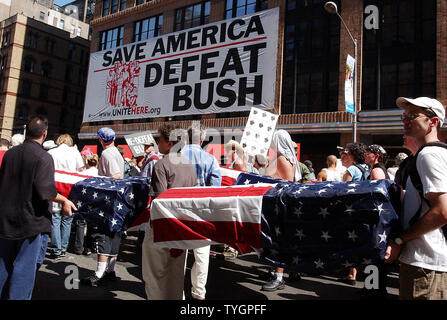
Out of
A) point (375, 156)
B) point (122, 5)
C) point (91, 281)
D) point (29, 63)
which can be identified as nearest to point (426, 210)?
point (375, 156)

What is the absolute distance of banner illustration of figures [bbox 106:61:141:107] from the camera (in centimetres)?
2512

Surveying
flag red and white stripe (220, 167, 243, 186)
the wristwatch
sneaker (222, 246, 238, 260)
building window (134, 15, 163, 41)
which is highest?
building window (134, 15, 163, 41)

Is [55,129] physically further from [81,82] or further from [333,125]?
[333,125]

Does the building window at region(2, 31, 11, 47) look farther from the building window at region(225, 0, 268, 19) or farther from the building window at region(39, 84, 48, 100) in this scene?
the building window at region(225, 0, 268, 19)

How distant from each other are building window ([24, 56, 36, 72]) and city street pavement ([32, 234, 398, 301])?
45.9 meters

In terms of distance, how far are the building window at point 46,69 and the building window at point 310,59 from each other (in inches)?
1498

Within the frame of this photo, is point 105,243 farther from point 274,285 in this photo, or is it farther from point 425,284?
point 425,284

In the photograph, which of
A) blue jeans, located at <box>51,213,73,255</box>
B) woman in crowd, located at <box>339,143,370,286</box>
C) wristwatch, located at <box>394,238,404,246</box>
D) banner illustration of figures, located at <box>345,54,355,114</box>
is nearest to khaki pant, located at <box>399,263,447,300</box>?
wristwatch, located at <box>394,238,404,246</box>

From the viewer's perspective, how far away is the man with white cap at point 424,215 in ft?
6.56

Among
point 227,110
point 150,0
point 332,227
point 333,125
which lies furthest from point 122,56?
point 332,227

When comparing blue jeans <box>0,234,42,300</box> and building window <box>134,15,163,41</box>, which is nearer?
blue jeans <box>0,234,42,300</box>

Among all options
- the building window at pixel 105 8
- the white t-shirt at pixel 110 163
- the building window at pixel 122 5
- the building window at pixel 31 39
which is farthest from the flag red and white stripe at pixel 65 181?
the building window at pixel 31 39

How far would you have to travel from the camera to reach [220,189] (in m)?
3.04

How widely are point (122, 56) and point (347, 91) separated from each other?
60.2 ft
